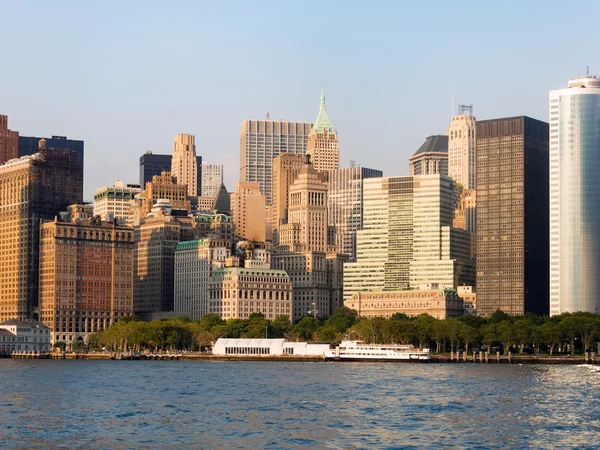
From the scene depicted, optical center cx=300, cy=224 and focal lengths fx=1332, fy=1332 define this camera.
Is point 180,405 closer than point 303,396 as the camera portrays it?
Yes

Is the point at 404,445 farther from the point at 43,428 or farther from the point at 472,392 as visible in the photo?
the point at 472,392

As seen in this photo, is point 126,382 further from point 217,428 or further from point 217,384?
point 217,428

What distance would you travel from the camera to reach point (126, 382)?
636ft

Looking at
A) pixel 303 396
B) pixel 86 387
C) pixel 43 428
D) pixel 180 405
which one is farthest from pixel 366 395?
pixel 43 428

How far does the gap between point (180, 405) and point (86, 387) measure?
114 ft

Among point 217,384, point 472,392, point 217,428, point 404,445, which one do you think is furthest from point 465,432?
point 217,384

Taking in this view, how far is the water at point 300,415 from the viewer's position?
11444cm

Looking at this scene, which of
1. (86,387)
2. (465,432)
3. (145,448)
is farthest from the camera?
(86,387)

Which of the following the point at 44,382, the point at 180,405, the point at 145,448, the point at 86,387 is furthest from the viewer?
the point at 44,382

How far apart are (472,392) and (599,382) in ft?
111

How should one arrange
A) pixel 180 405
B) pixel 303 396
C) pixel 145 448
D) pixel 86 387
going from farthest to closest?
pixel 86 387
pixel 303 396
pixel 180 405
pixel 145 448

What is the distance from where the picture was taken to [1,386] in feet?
598

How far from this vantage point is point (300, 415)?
13550cm

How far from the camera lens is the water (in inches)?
4505
